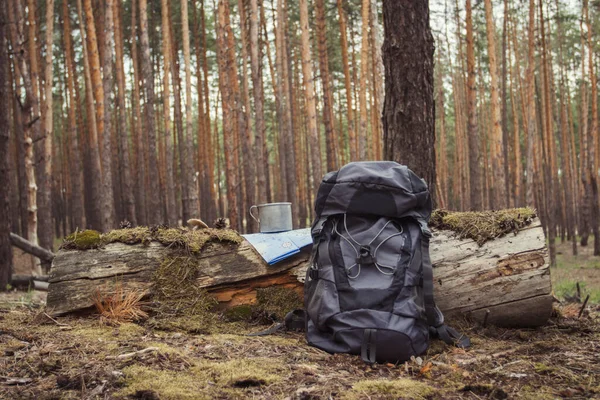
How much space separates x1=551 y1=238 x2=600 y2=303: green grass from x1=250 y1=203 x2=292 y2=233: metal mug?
547 centimetres

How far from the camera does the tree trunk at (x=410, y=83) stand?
4.66m

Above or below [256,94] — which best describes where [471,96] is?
below

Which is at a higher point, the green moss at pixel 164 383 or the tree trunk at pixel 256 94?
A: the tree trunk at pixel 256 94

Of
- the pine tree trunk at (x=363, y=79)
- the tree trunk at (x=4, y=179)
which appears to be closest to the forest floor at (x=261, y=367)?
the tree trunk at (x=4, y=179)

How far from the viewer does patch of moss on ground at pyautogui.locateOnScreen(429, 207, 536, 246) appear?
3.73 metres

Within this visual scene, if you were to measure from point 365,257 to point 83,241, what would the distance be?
2271 mm

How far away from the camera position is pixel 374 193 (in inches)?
131

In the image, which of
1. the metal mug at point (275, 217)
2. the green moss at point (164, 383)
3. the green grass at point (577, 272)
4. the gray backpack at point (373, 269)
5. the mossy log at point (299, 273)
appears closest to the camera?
the green moss at point (164, 383)

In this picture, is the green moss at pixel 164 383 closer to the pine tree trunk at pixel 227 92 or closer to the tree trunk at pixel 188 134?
the pine tree trunk at pixel 227 92

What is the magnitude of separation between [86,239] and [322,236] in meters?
1.93

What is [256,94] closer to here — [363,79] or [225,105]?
[225,105]

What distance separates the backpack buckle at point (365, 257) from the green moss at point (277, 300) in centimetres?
101

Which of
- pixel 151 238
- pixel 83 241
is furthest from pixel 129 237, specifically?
pixel 83 241

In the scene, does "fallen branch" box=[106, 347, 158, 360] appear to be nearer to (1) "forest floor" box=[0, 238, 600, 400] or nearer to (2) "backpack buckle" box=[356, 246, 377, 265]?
(1) "forest floor" box=[0, 238, 600, 400]
